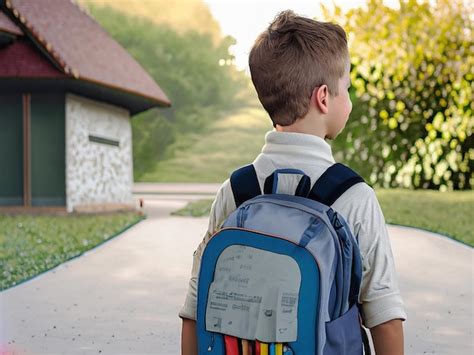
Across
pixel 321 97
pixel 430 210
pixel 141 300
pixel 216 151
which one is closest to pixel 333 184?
pixel 321 97

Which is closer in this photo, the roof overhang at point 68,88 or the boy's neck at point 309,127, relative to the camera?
the boy's neck at point 309,127

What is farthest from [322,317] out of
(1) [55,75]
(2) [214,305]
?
(1) [55,75]

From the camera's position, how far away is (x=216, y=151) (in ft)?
145

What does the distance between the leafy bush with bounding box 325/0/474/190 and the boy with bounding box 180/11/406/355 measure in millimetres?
16171

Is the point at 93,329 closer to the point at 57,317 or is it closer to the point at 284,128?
the point at 57,317

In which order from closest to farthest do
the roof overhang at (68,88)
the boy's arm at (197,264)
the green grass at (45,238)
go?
the boy's arm at (197,264)
the green grass at (45,238)
the roof overhang at (68,88)

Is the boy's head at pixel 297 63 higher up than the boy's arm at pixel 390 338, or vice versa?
the boy's head at pixel 297 63

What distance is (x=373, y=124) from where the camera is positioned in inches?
733

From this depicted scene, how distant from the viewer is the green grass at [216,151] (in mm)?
40000

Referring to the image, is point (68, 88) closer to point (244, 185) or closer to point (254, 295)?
point (244, 185)

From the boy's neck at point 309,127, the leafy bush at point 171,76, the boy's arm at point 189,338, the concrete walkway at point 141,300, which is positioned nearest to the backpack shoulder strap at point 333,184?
the boy's neck at point 309,127

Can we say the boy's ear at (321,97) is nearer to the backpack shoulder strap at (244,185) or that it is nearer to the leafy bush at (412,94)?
the backpack shoulder strap at (244,185)

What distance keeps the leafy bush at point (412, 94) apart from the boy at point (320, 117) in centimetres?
1617

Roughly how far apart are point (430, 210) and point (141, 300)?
8.19m
